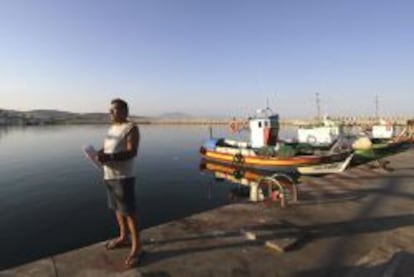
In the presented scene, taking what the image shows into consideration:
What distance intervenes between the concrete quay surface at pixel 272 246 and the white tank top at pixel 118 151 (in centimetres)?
124

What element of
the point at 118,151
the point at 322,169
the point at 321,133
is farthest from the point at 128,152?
the point at 321,133

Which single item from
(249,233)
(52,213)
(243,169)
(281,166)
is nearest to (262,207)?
(249,233)

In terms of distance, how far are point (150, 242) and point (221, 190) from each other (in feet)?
56.8

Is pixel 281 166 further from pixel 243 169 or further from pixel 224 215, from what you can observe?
pixel 224 215

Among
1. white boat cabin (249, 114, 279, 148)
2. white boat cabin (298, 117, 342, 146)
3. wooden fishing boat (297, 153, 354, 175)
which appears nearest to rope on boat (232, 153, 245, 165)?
white boat cabin (249, 114, 279, 148)

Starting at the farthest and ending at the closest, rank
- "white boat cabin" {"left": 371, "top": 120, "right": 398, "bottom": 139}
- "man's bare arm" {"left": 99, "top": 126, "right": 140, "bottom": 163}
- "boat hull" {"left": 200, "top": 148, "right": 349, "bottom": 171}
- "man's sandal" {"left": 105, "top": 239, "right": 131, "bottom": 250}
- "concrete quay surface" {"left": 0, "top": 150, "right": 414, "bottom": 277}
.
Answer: "white boat cabin" {"left": 371, "top": 120, "right": 398, "bottom": 139} < "boat hull" {"left": 200, "top": 148, "right": 349, "bottom": 171} < "man's sandal" {"left": 105, "top": 239, "right": 131, "bottom": 250} < "man's bare arm" {"left": 99, "top": 126, "right": 140, "bottom": 163} < "concrete quay surface" {"left": 0, "top": 150, "right": 414, "bottom": 277}

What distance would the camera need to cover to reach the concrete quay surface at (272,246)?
13.9 feet

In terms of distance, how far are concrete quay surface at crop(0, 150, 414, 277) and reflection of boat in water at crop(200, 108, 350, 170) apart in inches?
615

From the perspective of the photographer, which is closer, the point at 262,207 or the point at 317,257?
the point at 317,257

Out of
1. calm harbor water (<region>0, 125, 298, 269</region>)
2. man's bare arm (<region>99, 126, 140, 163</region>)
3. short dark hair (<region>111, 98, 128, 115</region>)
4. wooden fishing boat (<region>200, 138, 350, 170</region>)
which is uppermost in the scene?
short dark hair (<region>111, 98, 128, 115</region>)

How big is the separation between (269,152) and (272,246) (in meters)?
20.6

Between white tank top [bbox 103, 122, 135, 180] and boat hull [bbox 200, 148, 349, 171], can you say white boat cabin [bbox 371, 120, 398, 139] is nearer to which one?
boat hull [bbox 200, 148, 349, 171]

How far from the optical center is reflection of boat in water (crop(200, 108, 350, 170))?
23.0 meters

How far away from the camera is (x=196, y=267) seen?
431 cm
